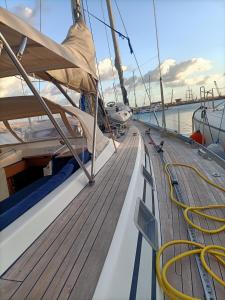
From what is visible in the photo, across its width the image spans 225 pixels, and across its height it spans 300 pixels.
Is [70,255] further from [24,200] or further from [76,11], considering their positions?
[76,11]

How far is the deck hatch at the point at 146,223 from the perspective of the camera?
2.33 meters

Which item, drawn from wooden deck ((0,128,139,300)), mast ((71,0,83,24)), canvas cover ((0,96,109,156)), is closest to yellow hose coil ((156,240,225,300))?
wooden deck ((0,128,139,300))

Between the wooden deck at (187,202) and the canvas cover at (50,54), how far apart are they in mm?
1902

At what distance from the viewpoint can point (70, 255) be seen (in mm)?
1831

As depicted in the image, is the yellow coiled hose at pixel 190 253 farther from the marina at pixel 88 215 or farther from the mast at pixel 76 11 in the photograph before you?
the mast at pixel 76 11

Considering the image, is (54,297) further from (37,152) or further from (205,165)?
(205,165)

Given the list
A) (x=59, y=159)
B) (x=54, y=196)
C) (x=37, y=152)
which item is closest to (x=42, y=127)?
(x=37, y=152)

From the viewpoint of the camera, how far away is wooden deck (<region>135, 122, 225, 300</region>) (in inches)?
84.4

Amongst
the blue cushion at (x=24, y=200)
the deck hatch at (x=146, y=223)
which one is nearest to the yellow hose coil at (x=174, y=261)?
the deck hatch at (x=146, y=223)

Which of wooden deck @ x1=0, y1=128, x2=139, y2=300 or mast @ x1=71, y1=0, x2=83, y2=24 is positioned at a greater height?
mast @ x1=71, y1=0, x2=83, y2=24

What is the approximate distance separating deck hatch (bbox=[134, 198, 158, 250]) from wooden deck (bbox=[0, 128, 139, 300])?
0.18 meters

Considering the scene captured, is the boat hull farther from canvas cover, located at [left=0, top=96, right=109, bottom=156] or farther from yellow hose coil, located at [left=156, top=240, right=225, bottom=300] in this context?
yellow hose coil, located at [left=156, top=240, right=225, bottom=300]

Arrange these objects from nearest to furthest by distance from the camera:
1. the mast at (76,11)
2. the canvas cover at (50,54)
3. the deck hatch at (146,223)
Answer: the canvas cover at (50,54) < the deck hatch at (146,223) < the mast at (76,11)

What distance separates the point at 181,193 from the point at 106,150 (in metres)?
1.58
